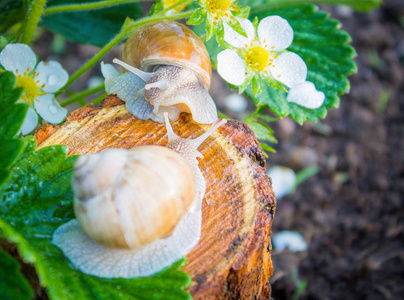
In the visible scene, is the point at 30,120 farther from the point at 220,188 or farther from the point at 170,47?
the point at 220,188

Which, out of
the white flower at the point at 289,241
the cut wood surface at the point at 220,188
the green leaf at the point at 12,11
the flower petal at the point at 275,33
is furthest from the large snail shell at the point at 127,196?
the white flower at the point at 289,241

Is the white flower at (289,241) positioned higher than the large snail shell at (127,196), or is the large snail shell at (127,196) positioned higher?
the large snail shell at (127,196)

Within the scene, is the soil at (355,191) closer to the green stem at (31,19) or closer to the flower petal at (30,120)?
the flower petal at (30,120)

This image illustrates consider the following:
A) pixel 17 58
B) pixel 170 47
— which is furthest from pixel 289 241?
pixel 17 58

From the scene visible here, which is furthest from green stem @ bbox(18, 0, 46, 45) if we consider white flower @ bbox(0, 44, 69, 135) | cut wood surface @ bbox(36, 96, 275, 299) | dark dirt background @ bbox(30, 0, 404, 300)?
dark dirt background @ bbox(30, 0, 404, 300)

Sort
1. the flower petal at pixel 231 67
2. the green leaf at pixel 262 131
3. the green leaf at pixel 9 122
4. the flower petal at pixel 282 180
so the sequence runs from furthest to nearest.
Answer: the flower petal at pixel 282 180
the green leaf at pixel 262 131
the flower petal at pixel 231 67
the green leaf at pixel 9 122

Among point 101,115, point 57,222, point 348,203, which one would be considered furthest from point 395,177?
point 57,222

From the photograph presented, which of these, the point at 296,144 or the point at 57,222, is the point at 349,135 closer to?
the point at 296,144
